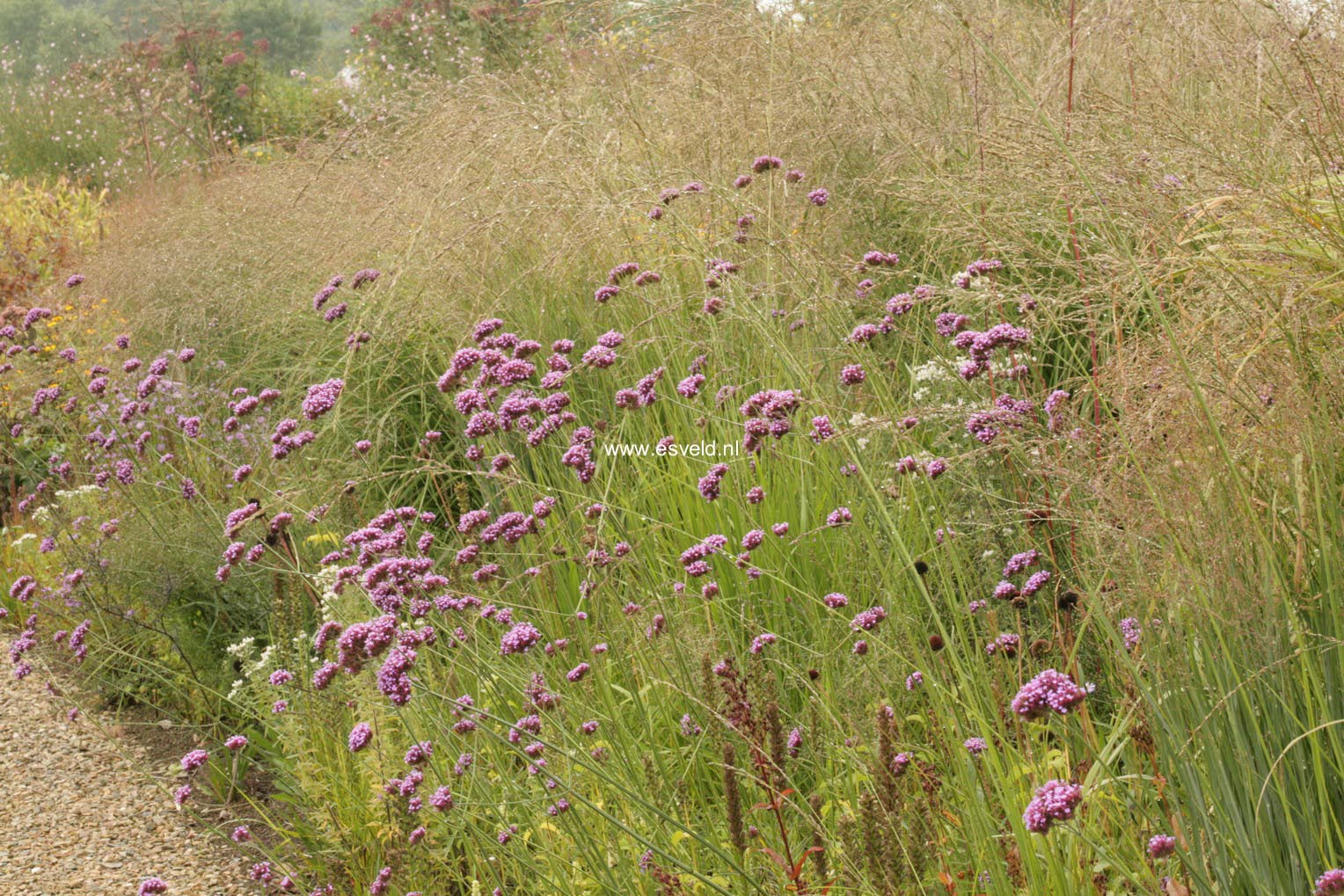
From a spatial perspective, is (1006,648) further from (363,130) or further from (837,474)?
(363,130)

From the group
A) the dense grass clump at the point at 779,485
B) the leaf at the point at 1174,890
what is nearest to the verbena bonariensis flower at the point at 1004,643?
the dense grass clump at the point at 779,485

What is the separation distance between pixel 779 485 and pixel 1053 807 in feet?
6.44

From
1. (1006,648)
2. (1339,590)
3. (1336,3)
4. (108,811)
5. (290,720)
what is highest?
(1336,3)

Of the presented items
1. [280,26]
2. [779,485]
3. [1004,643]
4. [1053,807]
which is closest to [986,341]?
[1004,643]

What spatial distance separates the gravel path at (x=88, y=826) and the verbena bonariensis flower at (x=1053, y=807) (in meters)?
2.20

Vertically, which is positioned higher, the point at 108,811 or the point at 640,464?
the point at 640,464

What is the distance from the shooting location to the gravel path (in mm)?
3197

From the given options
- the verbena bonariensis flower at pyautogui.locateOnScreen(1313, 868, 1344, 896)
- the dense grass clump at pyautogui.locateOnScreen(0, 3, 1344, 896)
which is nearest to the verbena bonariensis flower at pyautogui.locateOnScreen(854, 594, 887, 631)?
the dense grass clump at pyautogui.locateOnScreen(0, 3, 1344, 896)

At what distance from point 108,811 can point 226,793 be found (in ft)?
1.18

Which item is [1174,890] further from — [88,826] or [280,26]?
[280,26]

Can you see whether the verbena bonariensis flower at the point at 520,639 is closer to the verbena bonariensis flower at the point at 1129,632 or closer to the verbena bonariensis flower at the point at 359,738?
the verbena bonariensis flower at the point at 359,738

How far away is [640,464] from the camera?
3.71m

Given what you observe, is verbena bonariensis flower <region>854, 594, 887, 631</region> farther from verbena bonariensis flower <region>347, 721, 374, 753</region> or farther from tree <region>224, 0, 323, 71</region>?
tree <region>224, 0, 323, 71</region>

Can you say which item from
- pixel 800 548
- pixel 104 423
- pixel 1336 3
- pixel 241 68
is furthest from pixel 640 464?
pixel 241 68
